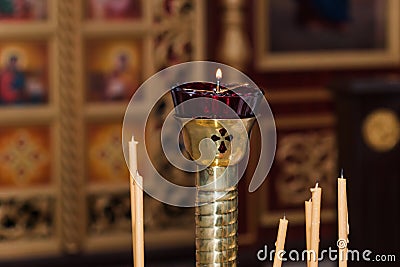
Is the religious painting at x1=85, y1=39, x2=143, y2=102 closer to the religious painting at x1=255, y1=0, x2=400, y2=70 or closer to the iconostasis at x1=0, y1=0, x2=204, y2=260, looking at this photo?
the iconostasis at x1=0, y1=0, x2=204, y2=260

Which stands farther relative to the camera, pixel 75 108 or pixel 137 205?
pixel 75 108

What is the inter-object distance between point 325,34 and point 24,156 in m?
1.70

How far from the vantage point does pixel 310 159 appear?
463cm

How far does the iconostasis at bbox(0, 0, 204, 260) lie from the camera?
163 inches

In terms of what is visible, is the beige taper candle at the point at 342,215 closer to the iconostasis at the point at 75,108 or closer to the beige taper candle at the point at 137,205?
the beige taper candle at the point at 137,205

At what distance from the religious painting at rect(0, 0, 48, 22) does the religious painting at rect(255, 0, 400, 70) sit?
109 centimetres

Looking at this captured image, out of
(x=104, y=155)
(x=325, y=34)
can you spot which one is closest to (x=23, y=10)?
(x=104, y=155)

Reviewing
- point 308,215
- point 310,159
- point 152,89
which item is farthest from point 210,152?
point 310,159

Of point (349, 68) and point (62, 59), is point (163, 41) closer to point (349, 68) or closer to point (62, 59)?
point (62, 59)

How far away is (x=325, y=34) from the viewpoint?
463 cm

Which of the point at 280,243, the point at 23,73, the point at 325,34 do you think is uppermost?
the point at 325,34

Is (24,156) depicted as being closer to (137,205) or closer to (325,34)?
(325,34)

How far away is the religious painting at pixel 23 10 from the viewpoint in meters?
4.10

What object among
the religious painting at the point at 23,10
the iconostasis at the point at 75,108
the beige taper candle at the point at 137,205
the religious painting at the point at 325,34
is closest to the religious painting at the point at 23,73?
the iconostasis at the point at 75,108
